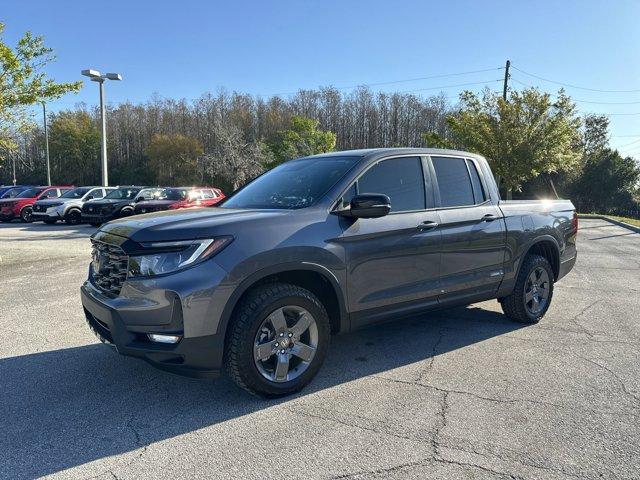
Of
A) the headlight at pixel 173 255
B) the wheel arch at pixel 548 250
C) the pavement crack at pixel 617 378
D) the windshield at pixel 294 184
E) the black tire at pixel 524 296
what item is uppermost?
the windshield at pixel 294 184

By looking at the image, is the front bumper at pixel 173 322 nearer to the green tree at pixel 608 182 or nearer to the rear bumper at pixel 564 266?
the rear bumper at pixel 564 266

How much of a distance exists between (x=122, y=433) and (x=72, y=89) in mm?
9834

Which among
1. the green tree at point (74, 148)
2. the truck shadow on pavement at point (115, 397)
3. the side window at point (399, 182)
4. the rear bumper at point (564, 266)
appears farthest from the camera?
the green tree at point (74, 148)

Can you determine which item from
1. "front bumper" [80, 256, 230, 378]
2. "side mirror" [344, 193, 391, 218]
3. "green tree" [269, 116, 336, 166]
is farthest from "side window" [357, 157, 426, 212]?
"green tree" [269, 116, 336, 166]

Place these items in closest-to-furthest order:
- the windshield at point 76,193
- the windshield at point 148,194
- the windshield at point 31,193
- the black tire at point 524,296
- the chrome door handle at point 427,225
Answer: the chrome door handle at point 427,225
the black tire at point 524,296
the windshield at point 148,194
the windshield at point 76,193
the windshield at point 31,193

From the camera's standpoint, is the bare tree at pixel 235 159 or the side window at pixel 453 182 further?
the bare tree at pixel 235 159

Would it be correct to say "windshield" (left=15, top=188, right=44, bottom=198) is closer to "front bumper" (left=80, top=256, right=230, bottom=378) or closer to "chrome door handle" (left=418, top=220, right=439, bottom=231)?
"front bumper" (left=80, top=256, right=230, bottom=378)

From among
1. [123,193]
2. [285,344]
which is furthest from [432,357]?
[123,193]

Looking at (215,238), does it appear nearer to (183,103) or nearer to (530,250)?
(530,250)

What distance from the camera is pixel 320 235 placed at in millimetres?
3678

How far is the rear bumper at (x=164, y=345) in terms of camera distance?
317cm

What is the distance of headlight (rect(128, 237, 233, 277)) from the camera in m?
3.21

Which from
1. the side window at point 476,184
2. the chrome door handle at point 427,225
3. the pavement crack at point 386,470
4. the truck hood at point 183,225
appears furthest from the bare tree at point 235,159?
the pavement crack at point 386,470

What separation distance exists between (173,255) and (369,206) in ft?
4.82
